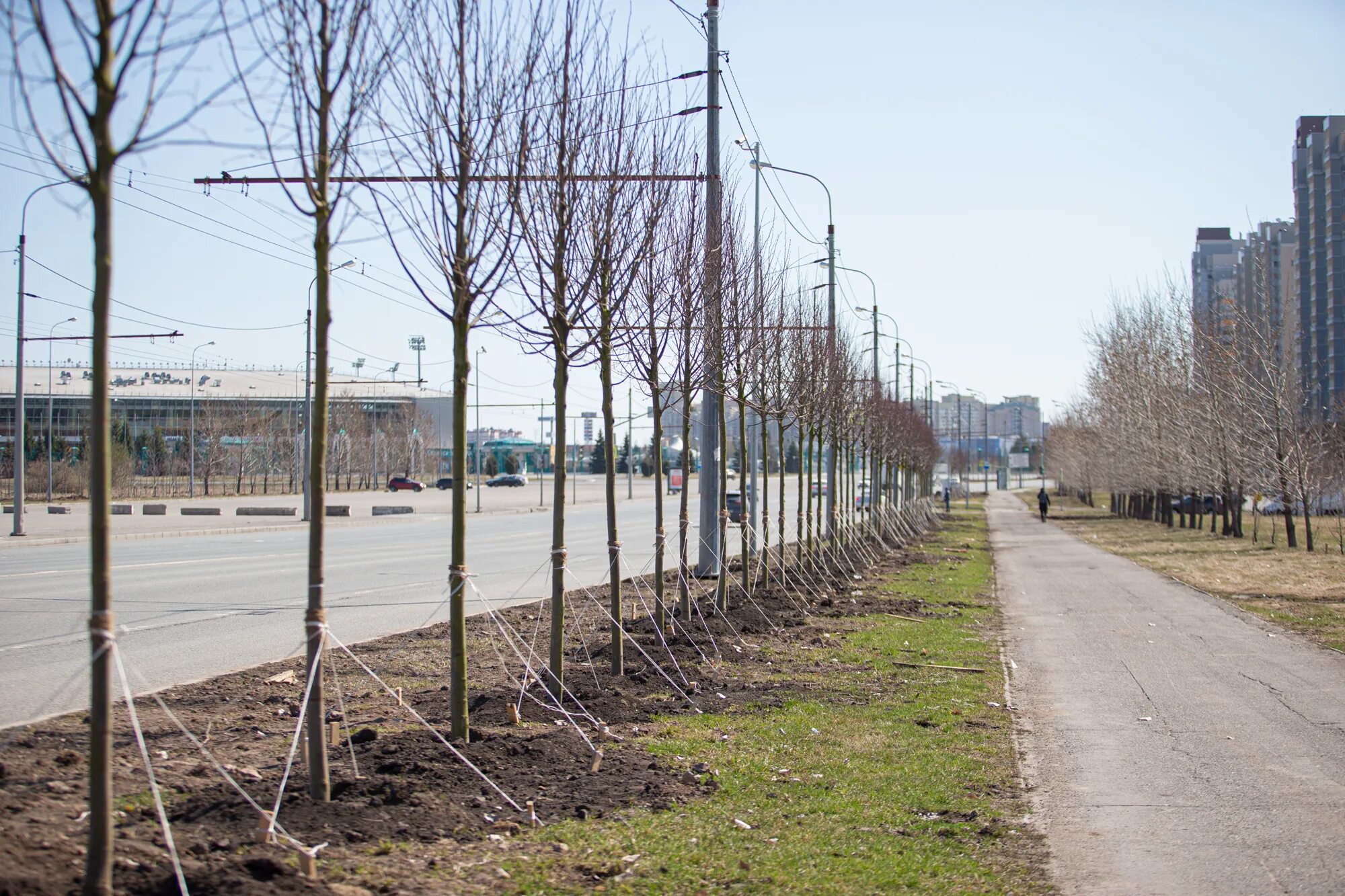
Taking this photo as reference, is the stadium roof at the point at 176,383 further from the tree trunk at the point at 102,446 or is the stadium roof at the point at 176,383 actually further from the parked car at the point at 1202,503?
the tree trunk at the point at 102,446

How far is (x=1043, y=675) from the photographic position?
10.6 metres

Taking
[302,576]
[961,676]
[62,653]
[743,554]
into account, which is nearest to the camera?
[62,653]

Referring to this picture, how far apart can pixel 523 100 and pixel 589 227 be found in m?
1.21

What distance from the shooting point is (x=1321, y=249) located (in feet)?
305

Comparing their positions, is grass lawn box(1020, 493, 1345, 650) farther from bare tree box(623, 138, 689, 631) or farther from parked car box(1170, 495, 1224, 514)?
bare tree box(623, 138, 689, 631)

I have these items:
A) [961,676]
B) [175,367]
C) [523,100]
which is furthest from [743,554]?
[175,367]

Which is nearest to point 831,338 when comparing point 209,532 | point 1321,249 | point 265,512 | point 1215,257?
point 209,532

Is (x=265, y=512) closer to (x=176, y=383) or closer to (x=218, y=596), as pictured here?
(x=218, y=596)

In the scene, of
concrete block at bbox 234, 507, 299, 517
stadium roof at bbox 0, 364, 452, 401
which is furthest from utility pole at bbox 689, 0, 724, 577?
stadium roof at bbox 0, 364, 452, 401

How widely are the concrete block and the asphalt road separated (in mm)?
14287

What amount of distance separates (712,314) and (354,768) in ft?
22.7

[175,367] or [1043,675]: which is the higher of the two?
[175,367]

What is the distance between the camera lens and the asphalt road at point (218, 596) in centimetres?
898

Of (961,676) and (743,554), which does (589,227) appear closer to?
(961,676)
